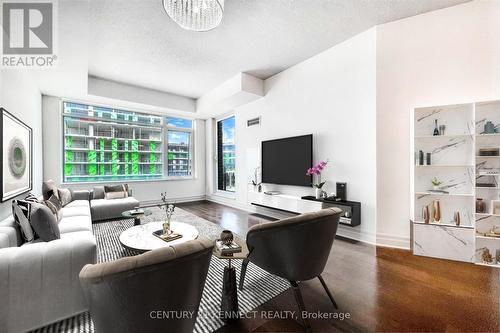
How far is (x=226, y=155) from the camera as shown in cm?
688

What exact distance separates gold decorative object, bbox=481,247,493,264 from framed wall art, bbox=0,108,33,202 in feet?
18.4

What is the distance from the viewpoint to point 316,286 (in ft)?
7.18

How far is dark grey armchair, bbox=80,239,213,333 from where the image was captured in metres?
0.94

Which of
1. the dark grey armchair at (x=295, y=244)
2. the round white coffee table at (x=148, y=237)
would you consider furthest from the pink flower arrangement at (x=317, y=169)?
the round white coffee table at (x=148, y=237)

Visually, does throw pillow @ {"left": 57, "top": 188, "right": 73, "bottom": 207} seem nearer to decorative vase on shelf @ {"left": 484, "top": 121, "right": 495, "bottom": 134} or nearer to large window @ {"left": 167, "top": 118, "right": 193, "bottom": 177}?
large window @ {"left": 167, "top": 118, "right": 193, "bottom": 177}

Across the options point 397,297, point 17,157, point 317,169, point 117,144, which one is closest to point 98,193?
point 117,144

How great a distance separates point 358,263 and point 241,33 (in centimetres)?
361

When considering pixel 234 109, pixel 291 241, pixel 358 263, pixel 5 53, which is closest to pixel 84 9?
pixel 5 53

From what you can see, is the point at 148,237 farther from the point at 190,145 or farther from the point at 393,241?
the point at 190,145

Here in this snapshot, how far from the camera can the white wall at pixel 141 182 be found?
4.98m

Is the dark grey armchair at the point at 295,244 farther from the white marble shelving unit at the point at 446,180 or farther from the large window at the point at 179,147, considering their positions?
the large window at the point at 179,147

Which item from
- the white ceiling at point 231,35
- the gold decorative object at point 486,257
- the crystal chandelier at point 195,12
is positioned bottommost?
the gold decorative object at point 486,257

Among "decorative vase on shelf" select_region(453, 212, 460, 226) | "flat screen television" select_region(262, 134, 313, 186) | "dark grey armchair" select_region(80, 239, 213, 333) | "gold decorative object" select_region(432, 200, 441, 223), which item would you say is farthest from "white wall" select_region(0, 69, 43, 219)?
"decorative vase on shelf" select_region(453, 212, 460, 226)

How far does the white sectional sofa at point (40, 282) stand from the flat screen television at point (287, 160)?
3376mm
